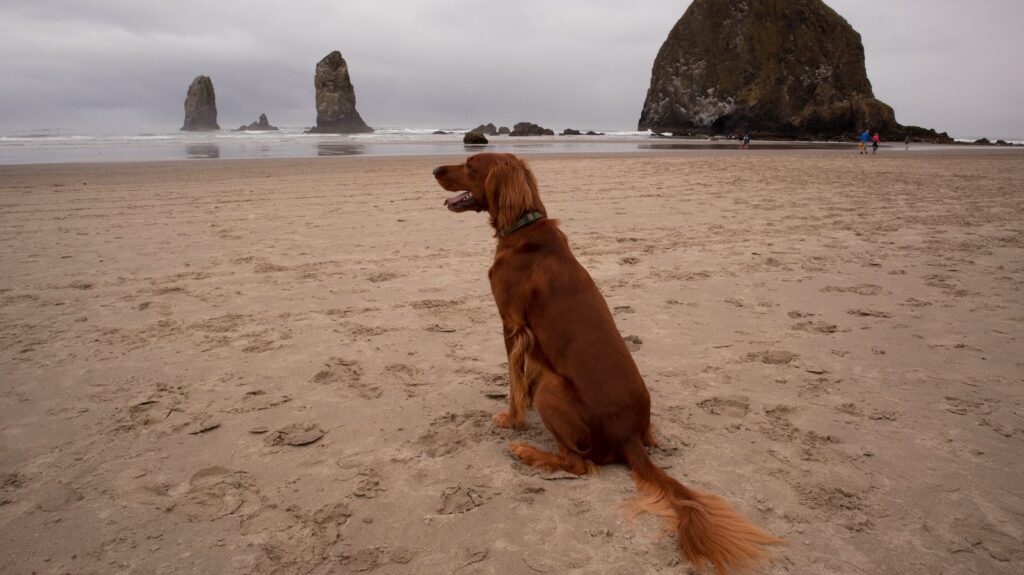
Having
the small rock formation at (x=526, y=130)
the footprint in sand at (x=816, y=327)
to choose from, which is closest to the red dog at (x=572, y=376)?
the footprint in sand at (x=816, y=327)

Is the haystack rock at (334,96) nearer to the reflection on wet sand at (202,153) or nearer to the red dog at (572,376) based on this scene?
the reflection on wet sand at (202,153)

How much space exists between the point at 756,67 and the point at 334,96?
53426 millimetres

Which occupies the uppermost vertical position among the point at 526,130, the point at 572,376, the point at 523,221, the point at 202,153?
the point at 526,130

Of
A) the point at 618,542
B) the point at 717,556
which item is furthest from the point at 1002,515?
the point at 618,542

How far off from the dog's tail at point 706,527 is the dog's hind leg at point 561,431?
36 centimetres

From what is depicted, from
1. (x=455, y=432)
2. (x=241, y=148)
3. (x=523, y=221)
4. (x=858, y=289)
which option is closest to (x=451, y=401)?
(x=455, y=432)

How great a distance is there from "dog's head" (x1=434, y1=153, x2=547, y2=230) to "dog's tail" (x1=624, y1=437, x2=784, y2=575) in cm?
166

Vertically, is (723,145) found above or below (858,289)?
above

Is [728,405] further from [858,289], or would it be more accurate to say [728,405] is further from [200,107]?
[200,107]

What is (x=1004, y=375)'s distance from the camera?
3596 millimetres

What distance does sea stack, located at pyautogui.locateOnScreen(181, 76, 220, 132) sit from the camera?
8481cm

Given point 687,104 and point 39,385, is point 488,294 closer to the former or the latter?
point 39,385

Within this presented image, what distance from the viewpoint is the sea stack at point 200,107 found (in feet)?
278

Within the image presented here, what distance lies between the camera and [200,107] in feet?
281
